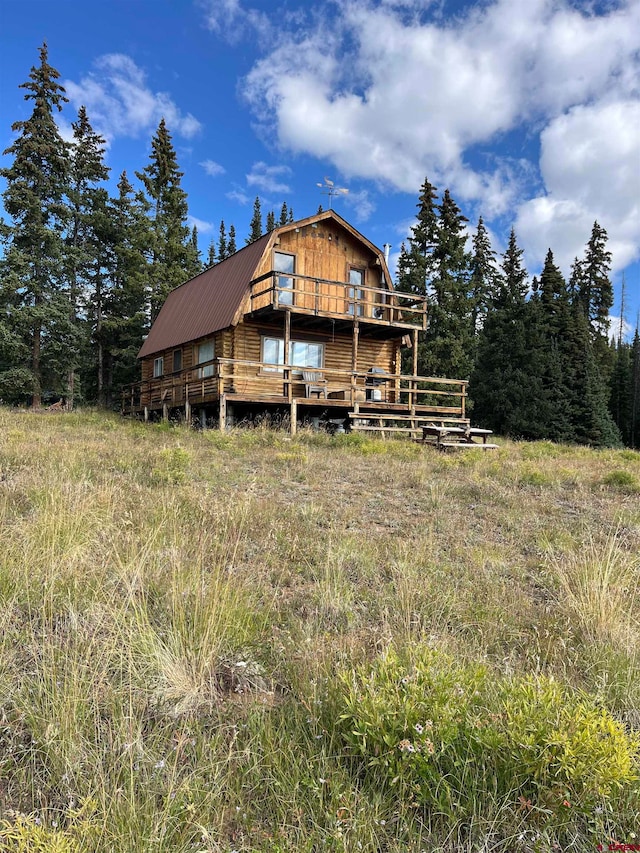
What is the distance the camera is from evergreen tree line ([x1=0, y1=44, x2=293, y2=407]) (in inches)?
1049

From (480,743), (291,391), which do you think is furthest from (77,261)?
(480,743)

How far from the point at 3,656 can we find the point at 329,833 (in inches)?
81.4

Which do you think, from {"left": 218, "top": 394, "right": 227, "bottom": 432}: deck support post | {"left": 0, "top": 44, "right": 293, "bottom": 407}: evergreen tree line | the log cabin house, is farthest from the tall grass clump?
{"left": 0, "top": 44, "right": 293, "bottom": 407}: evergreen tree line

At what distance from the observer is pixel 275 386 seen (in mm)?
19703

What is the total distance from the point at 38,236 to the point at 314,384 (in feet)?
59.7

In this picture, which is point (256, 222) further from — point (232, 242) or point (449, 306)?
point (449, 306)

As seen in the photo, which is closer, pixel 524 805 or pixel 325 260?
pixel 524 805

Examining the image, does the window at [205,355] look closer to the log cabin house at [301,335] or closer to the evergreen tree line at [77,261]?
the log cabin house at [301,335]

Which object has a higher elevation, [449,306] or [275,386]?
[449,306]

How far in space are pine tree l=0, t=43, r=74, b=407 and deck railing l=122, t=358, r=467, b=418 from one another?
301 inches

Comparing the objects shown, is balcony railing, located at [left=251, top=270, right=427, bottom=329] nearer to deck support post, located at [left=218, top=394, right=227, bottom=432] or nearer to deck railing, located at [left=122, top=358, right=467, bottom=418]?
deck railing, located at [left=122, top=358, right=467, bottom=418]

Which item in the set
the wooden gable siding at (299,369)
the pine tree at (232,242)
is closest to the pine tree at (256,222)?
the pine tree at (232,242)

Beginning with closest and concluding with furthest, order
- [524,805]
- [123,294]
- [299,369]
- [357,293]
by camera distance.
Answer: [524,805], [299,369], [357,293], [123,294]

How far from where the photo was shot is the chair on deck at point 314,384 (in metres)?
18.0
